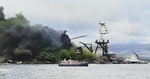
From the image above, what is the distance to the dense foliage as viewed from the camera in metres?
182

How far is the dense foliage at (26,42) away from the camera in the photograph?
181500 mm

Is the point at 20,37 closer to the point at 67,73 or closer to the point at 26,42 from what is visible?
the point at 26,42

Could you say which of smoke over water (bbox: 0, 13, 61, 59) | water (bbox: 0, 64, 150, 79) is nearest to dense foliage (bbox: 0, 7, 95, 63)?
smoke over water (bbox: 0, 13, 61, 59)

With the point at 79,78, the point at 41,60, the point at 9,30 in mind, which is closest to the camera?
the point at 79,78

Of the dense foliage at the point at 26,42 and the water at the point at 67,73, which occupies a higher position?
the dense foliage at the point at 26,42

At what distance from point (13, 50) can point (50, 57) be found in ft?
75.5

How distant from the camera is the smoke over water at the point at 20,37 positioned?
594 feet

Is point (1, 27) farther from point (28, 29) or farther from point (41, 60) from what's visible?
point (41, 60)

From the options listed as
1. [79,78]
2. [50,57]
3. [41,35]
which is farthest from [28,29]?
[79,78]

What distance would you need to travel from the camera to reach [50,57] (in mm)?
188375

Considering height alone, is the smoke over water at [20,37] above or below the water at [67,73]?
above

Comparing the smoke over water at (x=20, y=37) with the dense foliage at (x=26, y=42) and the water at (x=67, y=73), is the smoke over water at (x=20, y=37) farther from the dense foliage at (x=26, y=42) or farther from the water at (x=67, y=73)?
the water at (x=67, y=73)

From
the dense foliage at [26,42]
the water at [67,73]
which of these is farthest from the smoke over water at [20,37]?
the water at [67,73]

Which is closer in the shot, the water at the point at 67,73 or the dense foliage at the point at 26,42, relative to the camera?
the water at the point at 67,73
